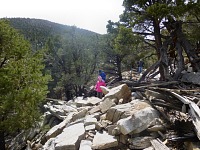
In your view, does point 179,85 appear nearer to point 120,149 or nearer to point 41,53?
point 120,149

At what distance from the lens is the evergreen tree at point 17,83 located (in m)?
10.8

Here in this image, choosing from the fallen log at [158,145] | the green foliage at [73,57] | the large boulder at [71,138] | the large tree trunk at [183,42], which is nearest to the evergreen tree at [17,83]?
→ the large boulder at [71,138]

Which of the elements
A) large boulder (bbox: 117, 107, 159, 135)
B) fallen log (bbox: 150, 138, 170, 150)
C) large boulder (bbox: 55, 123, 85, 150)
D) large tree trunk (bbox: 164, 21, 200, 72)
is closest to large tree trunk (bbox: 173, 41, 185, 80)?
large tree trunk (bbox: 164, 21, 200, 72)

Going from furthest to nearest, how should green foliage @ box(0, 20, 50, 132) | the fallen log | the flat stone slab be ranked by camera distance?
green foliage @ box(0, 20, 50, 132)
the flat stone slab
the fallen log

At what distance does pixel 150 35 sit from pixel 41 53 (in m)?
7.19

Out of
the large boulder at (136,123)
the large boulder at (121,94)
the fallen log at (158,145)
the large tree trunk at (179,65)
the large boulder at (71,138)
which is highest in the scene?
the large tree trunk at (179,65)

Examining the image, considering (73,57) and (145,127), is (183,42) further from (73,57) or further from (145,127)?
(73,57)

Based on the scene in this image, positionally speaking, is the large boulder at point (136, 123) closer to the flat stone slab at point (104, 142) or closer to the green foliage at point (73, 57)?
the flat stone slab at point (104, 142)

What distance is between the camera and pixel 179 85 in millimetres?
10859

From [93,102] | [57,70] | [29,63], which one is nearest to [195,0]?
[93,102]

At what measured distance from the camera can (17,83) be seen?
11.3 metres

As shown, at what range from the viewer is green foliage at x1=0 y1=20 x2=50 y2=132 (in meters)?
10.8

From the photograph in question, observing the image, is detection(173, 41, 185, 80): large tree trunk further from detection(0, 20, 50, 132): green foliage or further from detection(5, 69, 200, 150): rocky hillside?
detection(0, 20, 50, 132): green foliage

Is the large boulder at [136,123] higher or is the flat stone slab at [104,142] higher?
the large boulder at [136,123]
